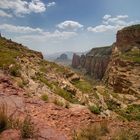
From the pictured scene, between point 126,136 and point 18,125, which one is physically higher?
point 18,125

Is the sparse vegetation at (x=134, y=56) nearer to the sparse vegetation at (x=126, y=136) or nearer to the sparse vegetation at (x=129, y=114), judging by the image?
the sparse vegetation at (x=129, y=114)

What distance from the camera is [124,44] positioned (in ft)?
297

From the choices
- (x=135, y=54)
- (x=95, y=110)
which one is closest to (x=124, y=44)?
(x=135, y=54)

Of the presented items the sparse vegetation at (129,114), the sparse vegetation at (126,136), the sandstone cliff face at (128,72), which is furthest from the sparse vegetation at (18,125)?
the sandstone cliff face at (128,72)

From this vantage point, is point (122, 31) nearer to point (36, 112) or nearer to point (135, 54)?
point (135, 54)

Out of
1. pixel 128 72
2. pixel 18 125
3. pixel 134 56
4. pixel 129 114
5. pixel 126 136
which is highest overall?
pixel 134 56

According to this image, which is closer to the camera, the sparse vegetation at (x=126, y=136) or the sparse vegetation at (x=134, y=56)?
the sparse vegetation at (x=126, y=136)

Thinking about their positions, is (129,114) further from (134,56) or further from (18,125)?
(134,56)

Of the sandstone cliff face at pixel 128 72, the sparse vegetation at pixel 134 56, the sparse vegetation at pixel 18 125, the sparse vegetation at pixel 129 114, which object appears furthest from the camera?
the sparse vegetation at pixel 134 56

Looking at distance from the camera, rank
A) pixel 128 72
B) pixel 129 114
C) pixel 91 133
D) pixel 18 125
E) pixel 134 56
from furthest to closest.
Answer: pixel 134 56
pixel 128 72
pixel 129 114
pixel 91 133
pixel 18 125

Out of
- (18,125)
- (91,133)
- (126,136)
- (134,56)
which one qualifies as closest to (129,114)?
(126,136)

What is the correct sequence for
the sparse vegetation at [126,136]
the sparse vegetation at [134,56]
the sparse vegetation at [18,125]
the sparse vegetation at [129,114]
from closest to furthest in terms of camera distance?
the sparse vegetation at [18,125] < the sparse vegetation at [126,136] < the sparse vegetation at [129,114] < the sparse vegetation at [134,56]

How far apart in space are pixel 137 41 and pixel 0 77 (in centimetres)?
7679

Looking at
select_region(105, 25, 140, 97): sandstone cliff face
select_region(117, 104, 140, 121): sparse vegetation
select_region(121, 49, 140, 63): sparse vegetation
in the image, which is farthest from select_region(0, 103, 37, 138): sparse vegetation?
select_region(121, 49, 140, 63): sparse vegetation
